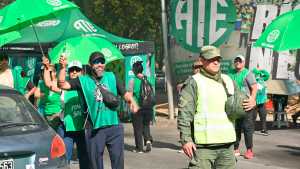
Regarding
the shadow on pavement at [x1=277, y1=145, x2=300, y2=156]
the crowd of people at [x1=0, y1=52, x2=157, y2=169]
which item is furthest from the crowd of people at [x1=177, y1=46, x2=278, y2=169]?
the shadow on pavement at [x1=277, y1=145, x2=300, y2=156]

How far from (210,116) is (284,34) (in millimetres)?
5044

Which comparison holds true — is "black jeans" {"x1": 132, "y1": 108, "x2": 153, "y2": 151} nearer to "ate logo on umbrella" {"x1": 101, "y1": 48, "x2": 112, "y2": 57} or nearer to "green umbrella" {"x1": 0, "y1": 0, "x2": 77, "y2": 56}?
"ate logo on umbrella" {"x1": 101, "y1": 48, "x2": 112, "y2": 57}

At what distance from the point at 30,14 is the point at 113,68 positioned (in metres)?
8.01

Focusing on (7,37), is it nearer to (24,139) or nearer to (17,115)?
(17,115)

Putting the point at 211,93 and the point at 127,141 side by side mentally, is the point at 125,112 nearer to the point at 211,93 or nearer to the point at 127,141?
the point at 127,141

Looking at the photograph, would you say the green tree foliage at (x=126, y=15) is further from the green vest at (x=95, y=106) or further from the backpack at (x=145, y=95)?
the green vest at (x=95, y=106)

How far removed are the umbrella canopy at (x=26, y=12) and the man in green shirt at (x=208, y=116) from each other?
427 cm

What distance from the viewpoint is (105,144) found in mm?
6914

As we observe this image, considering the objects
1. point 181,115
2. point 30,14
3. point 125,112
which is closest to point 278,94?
point 125,112

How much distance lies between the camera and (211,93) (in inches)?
219

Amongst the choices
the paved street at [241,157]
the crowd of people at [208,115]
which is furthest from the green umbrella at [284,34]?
the crowd of people at [208,115]

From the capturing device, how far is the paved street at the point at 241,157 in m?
9.70

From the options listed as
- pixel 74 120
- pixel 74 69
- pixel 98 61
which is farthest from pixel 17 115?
pixel 74 69

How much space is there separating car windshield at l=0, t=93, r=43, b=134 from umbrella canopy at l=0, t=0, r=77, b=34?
3344 mm
